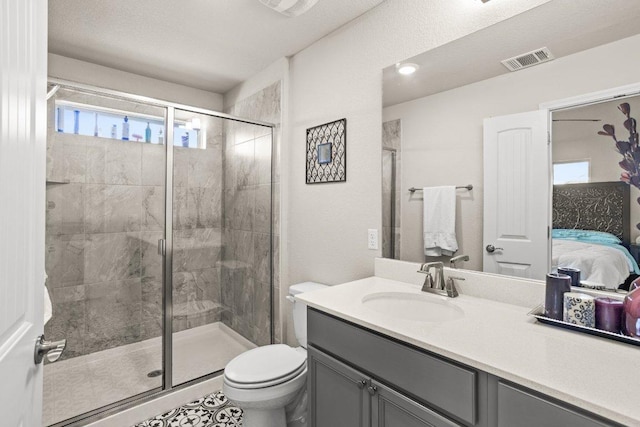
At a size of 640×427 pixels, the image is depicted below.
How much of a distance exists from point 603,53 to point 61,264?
311 cm

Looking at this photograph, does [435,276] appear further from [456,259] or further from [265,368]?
[265,368]

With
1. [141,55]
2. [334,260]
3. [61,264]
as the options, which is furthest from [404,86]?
[61,264]

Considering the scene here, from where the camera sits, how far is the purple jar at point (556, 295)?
1.07 metres

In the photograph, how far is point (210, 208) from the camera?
106 inches

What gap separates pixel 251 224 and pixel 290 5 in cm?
161

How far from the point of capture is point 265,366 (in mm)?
1669

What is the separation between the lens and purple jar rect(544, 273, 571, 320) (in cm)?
107

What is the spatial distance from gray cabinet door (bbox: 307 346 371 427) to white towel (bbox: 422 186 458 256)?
2.37 ft

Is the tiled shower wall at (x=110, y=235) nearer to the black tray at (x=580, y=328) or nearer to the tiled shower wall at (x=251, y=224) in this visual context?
the tiled shower wall at (x=251, y=224)

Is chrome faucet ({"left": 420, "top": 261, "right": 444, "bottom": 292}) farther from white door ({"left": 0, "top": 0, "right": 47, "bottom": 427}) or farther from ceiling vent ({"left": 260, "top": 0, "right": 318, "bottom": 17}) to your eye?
ceiling vent ({"left": 260, "top": 0, "right": 318, "bottom": 17})

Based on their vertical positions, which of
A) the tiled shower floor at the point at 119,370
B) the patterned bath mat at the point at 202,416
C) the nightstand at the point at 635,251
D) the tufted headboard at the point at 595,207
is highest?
the tufted headboard at the point at 595,207

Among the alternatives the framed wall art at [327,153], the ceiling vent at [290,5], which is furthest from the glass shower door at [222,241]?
the ceiling vent at [290,5]

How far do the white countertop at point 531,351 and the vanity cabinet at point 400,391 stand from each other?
4 centimetres

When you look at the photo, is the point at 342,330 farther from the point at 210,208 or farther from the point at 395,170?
the point at 210,208
